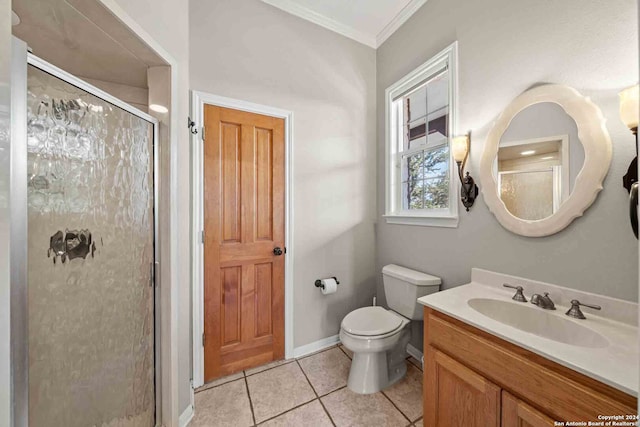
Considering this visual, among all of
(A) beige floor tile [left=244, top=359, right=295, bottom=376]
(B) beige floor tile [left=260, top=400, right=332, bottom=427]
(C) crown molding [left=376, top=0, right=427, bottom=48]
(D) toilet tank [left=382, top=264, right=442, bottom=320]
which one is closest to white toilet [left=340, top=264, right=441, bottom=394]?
(D) toilet tank [left=382, top=264, right=442, bottom=320]

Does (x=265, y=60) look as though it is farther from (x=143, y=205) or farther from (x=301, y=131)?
(x=143, y=205)

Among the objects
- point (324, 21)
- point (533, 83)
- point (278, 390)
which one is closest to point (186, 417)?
point (278, 390)

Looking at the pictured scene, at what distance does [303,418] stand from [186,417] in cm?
69

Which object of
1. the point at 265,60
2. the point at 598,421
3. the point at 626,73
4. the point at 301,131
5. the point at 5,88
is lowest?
the point at 598,421

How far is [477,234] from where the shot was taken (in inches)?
58.1

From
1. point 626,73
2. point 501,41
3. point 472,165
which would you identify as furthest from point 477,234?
point 501,41

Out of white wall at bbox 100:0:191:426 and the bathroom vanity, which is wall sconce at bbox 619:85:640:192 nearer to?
the bathroom vanity

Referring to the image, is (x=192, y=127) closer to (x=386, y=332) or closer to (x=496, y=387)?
(x=386, y=332)

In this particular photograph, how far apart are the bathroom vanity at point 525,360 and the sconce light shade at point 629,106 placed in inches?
29.0

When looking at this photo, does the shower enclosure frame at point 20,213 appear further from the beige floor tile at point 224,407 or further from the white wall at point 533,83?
the white wall at point 533,83

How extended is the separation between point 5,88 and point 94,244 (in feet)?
2.15

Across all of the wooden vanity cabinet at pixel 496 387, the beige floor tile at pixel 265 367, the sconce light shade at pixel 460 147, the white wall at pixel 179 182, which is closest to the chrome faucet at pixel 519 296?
the wooden vanity cabinet at pixel 496 387

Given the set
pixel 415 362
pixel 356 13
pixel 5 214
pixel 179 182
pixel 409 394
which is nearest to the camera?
pixel 5 214

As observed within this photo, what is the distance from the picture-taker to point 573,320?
99 cm
